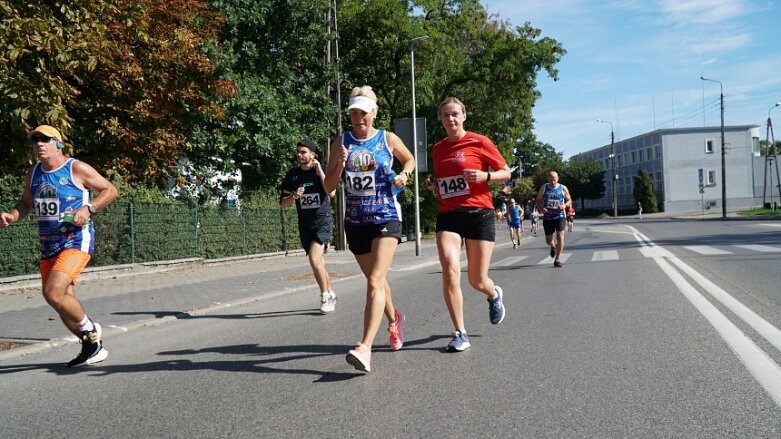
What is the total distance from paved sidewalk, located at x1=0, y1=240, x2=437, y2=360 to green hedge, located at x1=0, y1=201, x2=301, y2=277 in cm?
30

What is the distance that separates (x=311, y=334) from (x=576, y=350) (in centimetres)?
257

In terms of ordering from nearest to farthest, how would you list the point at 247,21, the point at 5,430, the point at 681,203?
the point at 5,430 → the point at 247,21 → the point at 681,203

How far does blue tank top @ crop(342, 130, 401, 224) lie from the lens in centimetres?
498

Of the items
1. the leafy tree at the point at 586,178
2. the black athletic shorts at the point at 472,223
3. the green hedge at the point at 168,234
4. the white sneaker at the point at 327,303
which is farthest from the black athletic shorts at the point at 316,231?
the leafy tree at the point at 586,178

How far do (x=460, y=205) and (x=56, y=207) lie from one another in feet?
10.1

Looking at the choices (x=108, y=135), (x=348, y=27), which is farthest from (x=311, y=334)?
(x=348, y=27)

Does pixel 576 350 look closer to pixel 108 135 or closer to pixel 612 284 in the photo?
pixel 612 284

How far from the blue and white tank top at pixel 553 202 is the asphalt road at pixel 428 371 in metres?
3.79

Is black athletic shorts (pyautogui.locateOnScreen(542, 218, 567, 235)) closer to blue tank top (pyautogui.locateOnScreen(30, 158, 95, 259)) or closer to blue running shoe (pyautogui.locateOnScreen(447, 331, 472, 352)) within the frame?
blue running shoe (pyautogui.locateOnScreen(447, 331, 472, 352))

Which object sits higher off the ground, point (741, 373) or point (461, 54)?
point (461, 54)

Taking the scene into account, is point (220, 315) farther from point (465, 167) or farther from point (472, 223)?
point (465, 167)

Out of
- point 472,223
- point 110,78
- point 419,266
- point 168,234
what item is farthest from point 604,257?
point 472,223

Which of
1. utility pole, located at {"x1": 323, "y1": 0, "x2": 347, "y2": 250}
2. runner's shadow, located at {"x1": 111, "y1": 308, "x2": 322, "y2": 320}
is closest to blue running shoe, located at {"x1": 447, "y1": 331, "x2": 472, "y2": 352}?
runner's shadow, located at {"x1": 111, "y1": 308, "x2": 322, "y2": 320}

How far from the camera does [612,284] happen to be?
999cm
